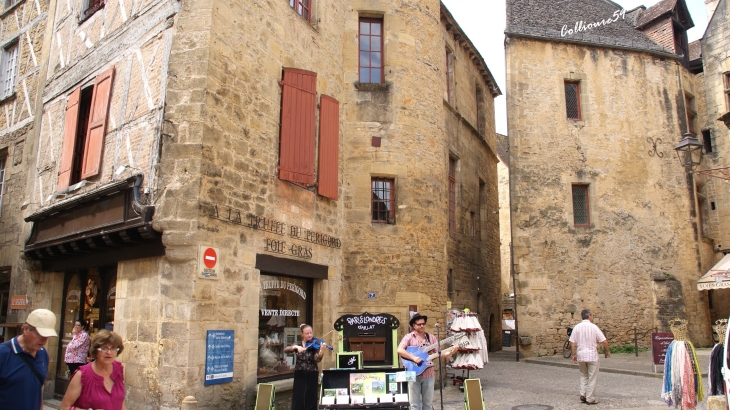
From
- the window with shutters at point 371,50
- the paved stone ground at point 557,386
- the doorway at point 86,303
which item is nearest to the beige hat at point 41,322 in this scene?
the doorway at point 86,303

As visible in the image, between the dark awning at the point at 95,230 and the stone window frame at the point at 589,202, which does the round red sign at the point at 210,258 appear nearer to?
the dark awning at the point at 95,230

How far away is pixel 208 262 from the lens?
7.33 m

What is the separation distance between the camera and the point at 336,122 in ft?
34.2

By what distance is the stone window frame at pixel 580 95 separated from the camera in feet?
53.7

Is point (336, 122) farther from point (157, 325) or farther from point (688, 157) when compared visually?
point (688, 157)

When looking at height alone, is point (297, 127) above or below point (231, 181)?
above

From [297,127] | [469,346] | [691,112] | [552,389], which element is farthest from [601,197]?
[297,127]

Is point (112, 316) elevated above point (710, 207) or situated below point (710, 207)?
below

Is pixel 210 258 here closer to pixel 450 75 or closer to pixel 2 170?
pixel 2 170

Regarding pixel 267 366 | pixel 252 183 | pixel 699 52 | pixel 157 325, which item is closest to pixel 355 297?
pixel 267 366

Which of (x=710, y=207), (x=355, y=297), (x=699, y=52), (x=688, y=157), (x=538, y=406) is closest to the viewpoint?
(x=538, y=406)

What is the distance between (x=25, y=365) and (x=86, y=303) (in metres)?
6.09

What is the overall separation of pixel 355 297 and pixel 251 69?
173 inches

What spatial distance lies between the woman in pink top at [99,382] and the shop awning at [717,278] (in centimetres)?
1605
